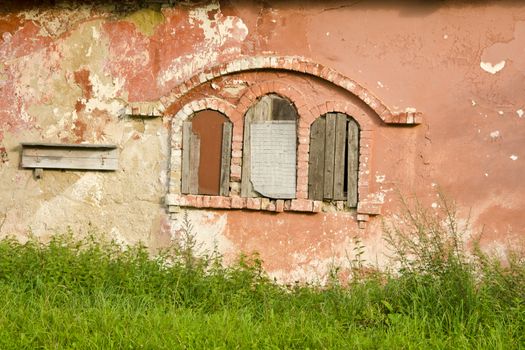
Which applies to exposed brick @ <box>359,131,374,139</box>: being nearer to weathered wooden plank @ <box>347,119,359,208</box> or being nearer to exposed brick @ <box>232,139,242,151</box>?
weathered wooden plank @ <box>347,119,359,208</box>

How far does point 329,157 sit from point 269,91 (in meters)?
0.96

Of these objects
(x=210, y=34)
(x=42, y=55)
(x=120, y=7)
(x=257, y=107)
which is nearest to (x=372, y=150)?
(x=257, y=107)

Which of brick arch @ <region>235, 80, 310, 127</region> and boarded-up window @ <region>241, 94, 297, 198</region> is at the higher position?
brick arch @ <region>235, 80, 310, 127</region>

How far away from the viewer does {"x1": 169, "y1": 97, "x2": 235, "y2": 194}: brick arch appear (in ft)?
27.7

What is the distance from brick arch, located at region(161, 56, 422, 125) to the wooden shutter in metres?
0.50

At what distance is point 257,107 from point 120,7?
193 centimetres

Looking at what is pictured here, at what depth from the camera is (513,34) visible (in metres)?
7.88

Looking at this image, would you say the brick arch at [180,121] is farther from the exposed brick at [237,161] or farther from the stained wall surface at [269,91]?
the exposed brick at [237,161]

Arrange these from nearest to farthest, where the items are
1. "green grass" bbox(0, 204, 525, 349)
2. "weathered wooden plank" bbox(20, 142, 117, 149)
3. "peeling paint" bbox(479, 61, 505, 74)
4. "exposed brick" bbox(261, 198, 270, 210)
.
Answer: "green grass" bbox(0, 204, 525, 349), "peeling paint" bbox(479, 61, 505, 74), "exposed brick" bbox(261, 198, 270, 210), "weathered wooden plank" bbox(20, 142, 117, 149)

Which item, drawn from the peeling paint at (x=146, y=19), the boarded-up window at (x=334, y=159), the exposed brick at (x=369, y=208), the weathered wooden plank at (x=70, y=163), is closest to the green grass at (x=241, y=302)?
the exposed brick at (x=369, y=208)

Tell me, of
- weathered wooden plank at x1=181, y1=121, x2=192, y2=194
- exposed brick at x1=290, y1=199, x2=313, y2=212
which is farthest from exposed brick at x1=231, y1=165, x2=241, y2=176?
exposed brick at x1=290, y1=199, x2=313, y2=212

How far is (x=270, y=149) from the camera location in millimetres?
8359

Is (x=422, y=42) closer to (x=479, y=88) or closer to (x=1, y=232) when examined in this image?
(x=479, y=88)

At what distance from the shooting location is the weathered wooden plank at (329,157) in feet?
26.9
